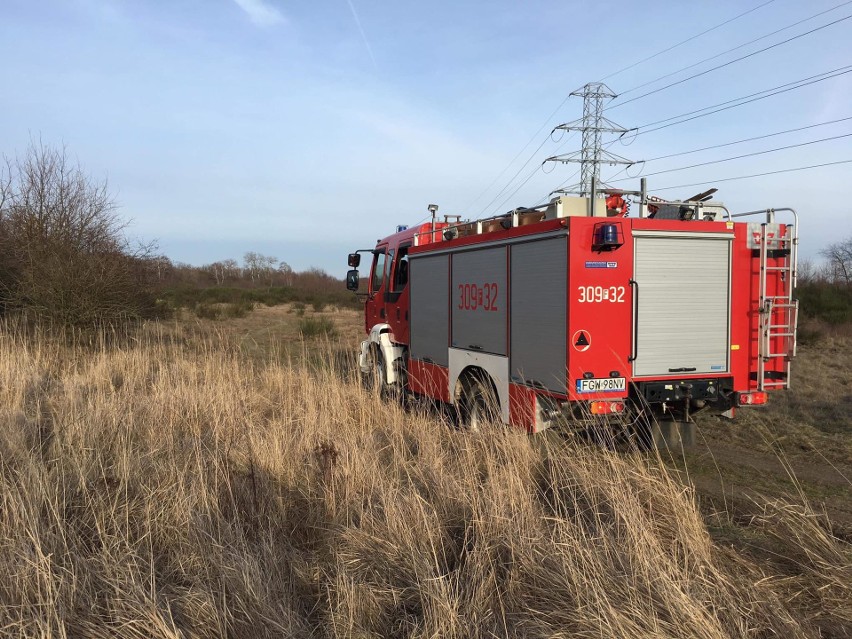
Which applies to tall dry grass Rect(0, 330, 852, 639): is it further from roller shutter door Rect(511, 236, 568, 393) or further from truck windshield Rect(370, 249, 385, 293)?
truck windshield Rect(370, 249, 385, 293)

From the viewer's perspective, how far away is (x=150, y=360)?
438 inches

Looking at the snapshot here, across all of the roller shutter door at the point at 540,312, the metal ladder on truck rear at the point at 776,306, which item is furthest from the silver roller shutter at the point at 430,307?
the metal ladder on truck rear at the point at 776,306

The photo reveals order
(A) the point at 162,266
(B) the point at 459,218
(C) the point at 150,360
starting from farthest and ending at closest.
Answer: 1. (A) the point at 162,266
2. (C) the point at 150,360
3. (B) the point at 459,218

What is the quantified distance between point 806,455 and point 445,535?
5.09 metres

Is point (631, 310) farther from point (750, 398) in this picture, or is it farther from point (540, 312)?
point (750, 398)

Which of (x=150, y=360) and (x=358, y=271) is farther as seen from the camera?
(x=358, y=271)

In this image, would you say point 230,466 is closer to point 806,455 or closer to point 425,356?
point 425,356

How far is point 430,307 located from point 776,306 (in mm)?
4308

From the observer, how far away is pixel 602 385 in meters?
5.53

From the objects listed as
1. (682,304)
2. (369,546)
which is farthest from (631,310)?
(369,546)

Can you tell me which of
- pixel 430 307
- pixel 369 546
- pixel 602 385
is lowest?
pixel 369 546

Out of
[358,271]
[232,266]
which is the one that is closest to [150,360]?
[358,271]

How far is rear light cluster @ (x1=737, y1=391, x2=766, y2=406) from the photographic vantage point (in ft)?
20.2

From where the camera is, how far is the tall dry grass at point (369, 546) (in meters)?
2.72
